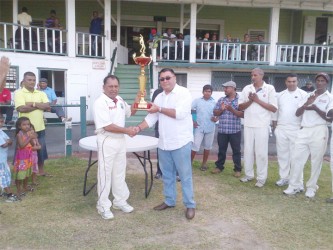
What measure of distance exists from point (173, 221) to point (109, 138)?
1.27 m

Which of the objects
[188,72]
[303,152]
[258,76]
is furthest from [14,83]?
[303,152]

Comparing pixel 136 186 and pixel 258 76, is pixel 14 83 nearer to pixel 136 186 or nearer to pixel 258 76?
pixel 136 186

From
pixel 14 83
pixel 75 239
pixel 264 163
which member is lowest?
pixel 75 239

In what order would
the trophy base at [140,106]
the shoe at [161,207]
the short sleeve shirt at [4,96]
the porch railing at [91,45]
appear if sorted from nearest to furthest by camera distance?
the trophy base at [140,106], the shoe at [161,207], the short sleeve shirt at [4,96], the porch railing at [91,45]

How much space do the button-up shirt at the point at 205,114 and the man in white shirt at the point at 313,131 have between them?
1646mm

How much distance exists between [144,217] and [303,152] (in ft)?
8.25

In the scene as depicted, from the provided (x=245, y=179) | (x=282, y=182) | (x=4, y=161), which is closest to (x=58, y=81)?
(x=4, y=161)

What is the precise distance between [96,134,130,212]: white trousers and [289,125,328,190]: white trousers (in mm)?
2570

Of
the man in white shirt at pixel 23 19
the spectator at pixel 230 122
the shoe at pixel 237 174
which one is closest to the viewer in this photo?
the spectator at pixel 230 122

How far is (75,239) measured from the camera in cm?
378

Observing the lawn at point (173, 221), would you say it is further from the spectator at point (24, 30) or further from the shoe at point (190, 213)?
the spectator at point (24, 30)

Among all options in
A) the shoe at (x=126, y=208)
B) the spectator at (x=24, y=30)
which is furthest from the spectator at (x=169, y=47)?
the shoe at (x=126, y=208)

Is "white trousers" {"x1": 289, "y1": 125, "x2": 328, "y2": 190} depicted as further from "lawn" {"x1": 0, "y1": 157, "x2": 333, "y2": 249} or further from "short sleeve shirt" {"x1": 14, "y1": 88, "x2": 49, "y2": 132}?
"short sleeve shirt" {"x1": 14, "y1": 88, "x2": 49, "y2": 132}

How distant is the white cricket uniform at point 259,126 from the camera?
5434 millimetres
